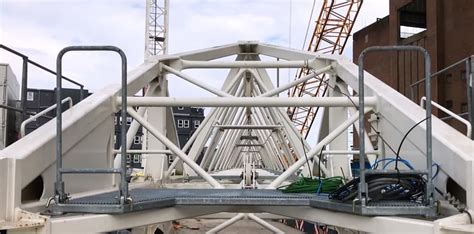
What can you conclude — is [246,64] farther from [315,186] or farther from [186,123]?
[186,123]

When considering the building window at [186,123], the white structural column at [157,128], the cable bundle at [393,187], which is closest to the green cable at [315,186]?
the cable bundle at [393,187]

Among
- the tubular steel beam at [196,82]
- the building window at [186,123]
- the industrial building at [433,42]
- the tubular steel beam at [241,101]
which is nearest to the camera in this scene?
the tubular steel beam at [241,101]

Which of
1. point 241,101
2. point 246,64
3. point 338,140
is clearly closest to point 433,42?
point 338,140

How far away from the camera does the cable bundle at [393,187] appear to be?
410cm

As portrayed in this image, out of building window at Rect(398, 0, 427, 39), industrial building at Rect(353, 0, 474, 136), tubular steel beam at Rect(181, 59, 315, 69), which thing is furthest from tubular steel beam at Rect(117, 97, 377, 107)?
building window at Rect(398, 0, 427, 39)

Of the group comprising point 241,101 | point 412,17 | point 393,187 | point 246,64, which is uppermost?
point 412,17

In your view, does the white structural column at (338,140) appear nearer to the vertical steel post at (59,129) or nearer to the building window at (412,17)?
the vertical steel post at (59,129)

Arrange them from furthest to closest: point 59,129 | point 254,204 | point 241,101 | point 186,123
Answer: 1. point 186,123
2. point 241,101
3. point 254,204
4. point 59,129

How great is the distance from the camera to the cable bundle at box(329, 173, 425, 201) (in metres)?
4.10

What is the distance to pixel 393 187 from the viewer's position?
13.5 feet

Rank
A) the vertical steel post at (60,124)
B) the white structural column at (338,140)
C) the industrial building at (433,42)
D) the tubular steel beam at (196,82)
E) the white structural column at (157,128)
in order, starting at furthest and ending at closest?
the industrial building at (433,42)
the white structural column at (338,140)
the white structural column at (157,128)
the tubular steel beam at (196,82)
the vertical steel post at (60,124)

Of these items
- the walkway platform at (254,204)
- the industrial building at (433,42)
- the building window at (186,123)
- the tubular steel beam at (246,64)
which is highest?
the industrial building at (433,42)

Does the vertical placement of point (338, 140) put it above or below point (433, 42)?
below

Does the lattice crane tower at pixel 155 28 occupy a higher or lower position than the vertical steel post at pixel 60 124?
higher
